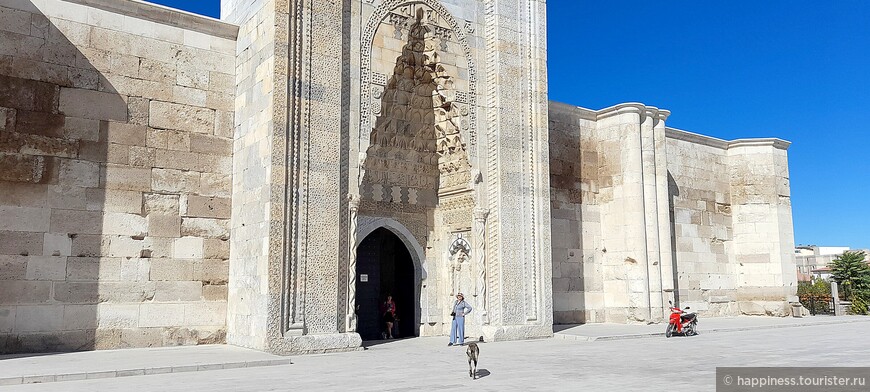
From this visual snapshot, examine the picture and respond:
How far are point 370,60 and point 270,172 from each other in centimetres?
240

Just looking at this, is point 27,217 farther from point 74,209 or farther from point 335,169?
point 335,169

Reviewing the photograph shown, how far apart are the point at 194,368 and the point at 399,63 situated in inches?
213

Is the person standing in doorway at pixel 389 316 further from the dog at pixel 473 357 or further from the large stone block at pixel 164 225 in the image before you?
the dog at pixel 473 357

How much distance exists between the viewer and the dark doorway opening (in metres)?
11.4

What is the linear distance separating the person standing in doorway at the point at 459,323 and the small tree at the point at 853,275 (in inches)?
510

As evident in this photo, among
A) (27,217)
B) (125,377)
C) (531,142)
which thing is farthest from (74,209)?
(531,142)

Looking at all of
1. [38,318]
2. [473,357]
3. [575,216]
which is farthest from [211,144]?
[575,216]

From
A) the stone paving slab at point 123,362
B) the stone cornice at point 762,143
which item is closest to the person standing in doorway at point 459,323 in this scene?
the stone paving slab at point 123,362

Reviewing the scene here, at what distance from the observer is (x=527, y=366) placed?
7.54 meters

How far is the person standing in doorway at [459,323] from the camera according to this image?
10047 millimetres

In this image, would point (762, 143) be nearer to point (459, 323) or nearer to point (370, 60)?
point (459, 323)

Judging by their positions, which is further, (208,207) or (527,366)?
(208,207)

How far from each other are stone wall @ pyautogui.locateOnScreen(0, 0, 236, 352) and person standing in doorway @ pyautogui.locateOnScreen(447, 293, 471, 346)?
3188 millimetres

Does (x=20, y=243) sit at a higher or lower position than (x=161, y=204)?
lower
